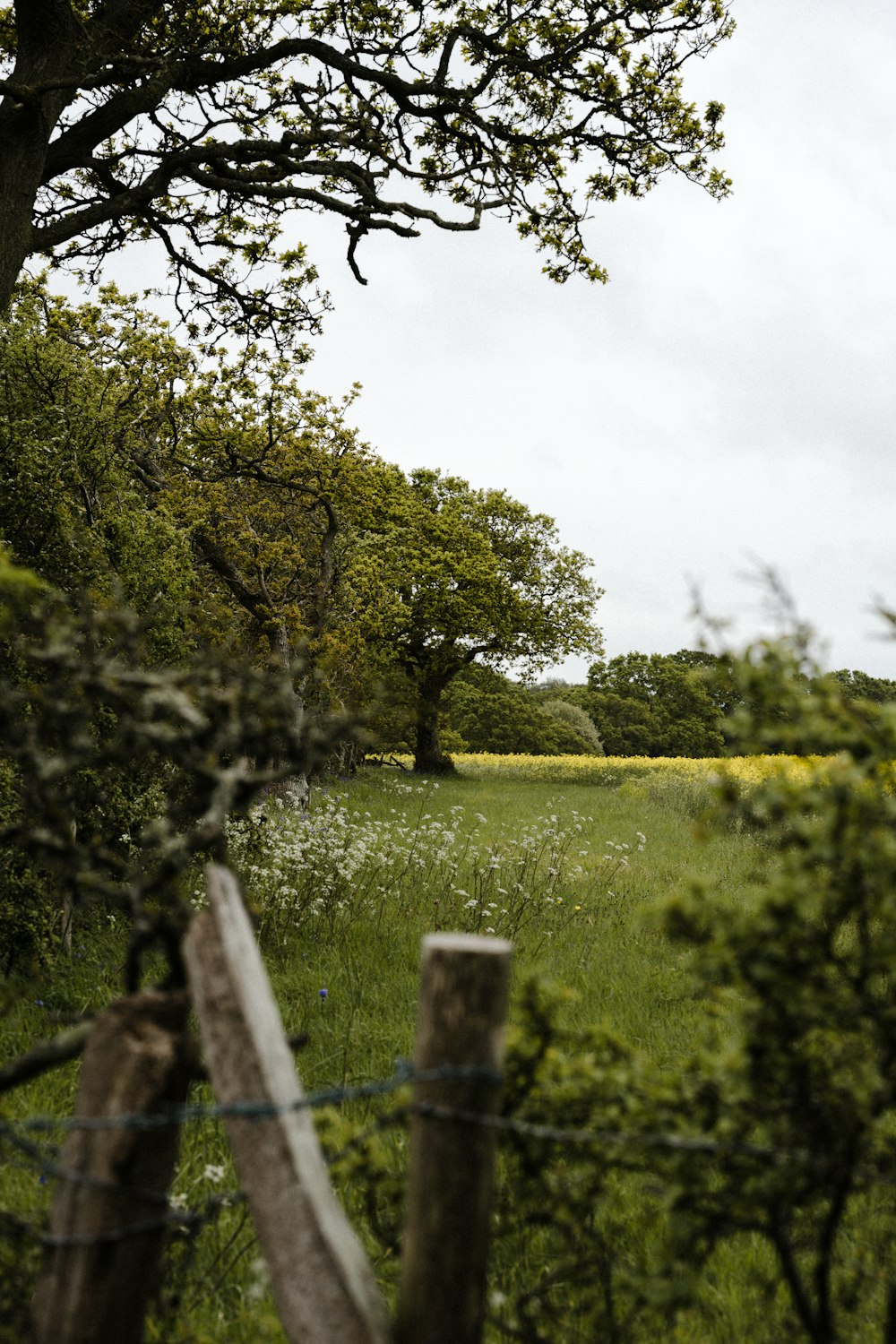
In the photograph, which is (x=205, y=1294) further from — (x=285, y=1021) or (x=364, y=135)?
(x=364, y=135)

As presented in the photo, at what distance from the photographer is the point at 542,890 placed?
10.3 meters

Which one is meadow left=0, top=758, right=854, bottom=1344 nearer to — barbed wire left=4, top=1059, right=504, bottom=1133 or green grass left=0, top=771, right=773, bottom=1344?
green grass left=0, top=771, right=773, bottom=1344

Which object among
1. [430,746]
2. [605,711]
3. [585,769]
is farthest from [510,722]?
[605,711]

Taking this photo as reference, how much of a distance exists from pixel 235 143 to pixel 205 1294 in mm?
10747

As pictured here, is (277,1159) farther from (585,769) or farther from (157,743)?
(585,769)

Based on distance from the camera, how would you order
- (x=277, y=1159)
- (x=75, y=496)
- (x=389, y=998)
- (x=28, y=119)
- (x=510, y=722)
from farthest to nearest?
1. (x=510, y=722)
2. (x=28, y=119)
3. (x=75, y=496)
4. (x=389, y=998)
5. (x=277, y=1159)

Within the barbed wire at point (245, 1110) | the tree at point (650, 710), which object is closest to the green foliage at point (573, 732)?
the tree at point (650, 710)

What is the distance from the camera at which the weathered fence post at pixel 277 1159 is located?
176cm

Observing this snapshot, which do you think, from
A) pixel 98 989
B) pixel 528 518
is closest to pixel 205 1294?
pixel 98 989

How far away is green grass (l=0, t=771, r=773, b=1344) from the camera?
335cm

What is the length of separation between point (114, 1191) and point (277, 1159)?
35cm

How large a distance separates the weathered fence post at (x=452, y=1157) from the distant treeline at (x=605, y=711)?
1145 inches

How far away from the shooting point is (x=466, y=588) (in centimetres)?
3309

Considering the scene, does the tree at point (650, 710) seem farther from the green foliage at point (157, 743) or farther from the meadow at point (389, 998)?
the green foliage at point (157, 743)
